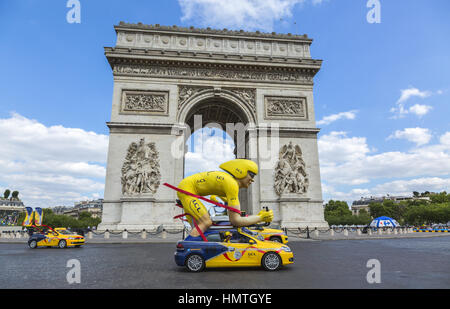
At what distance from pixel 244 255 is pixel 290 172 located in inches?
588

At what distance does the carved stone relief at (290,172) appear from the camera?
1981cm

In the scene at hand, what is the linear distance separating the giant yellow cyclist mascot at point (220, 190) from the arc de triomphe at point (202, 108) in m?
13.1

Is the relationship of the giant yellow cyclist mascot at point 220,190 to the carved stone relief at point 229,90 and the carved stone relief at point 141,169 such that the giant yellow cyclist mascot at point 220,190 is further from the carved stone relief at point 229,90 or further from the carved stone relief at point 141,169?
the carved stone relief at point 229,90

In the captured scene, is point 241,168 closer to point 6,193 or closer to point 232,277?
point 232,277

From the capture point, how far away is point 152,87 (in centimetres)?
2077

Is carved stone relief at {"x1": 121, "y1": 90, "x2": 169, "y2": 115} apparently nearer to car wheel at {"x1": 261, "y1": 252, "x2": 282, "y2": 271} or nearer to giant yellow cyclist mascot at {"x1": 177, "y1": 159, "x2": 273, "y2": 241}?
giant yellow cyclist mascot at {"x1": 177, "y1": 159, "x2": 273, "y2": 241}

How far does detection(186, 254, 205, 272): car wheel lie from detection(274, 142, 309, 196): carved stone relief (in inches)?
578

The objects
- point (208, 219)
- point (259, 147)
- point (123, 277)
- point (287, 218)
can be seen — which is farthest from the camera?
point (259, 147)

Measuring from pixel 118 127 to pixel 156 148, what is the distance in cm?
308

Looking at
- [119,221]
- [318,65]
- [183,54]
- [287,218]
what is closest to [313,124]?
[318,65]

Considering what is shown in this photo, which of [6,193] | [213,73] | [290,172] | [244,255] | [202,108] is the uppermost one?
[213,73]

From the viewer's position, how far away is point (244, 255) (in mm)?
5797

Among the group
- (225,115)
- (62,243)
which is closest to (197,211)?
(62,243)
